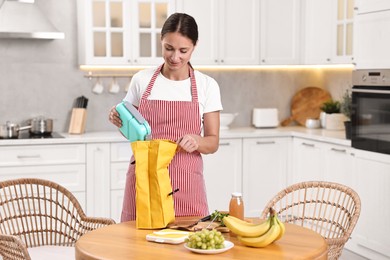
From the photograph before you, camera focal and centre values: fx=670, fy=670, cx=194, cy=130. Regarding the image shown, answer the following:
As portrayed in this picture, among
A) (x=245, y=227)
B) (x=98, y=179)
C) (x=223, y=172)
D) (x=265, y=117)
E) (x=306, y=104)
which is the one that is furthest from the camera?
(x=306, y=104)

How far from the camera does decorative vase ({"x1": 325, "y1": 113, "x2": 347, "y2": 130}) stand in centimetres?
577

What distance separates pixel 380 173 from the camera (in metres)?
4.55

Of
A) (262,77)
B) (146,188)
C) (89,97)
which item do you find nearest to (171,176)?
(146,188)

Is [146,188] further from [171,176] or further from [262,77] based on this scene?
[262,77]

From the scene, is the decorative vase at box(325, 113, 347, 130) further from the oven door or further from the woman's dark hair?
the woman's dark hair

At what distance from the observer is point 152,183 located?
8.85 ft

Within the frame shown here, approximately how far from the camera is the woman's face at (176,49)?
9.59 feet

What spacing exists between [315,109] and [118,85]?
6.14ft

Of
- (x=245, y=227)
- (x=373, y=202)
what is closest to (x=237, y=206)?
(x=245, y=227)

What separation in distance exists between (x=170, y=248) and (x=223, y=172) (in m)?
3.25

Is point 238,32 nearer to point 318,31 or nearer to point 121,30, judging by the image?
point 318,31

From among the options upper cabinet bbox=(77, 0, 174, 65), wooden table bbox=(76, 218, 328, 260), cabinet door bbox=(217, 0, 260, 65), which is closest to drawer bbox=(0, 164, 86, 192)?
upper cabinet bbox=(77, 0, 174, 65)

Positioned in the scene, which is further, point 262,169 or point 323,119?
point 323,119

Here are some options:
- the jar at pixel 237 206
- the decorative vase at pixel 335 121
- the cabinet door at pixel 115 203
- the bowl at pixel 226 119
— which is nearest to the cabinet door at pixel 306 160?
the decorative vase at pixel 335 121
